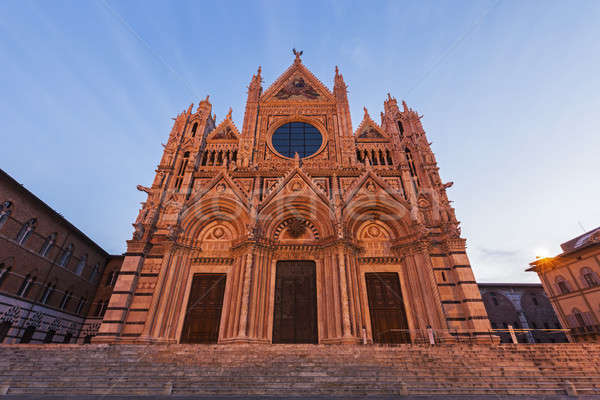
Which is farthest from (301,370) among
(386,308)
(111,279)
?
(111,279)

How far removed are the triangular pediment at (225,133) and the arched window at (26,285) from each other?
14702 mm

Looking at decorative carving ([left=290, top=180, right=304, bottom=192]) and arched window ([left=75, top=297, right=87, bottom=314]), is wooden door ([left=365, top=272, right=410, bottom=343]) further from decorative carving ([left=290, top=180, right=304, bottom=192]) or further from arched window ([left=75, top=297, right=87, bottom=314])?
arched window ([left=75, top=297, right=87, bottom=314])

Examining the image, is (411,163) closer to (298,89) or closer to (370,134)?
(370,134)

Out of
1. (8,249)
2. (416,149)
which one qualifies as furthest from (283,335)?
(8,249)

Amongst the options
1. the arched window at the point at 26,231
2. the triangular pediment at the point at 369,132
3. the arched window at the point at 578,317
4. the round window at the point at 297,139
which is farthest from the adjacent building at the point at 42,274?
the arched window at the point at 578,317

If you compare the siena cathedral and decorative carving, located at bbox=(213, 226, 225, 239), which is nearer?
the siena cathedral

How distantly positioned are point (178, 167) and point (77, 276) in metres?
13.6

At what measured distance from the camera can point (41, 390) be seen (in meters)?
7.66

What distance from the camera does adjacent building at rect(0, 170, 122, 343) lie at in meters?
16.3

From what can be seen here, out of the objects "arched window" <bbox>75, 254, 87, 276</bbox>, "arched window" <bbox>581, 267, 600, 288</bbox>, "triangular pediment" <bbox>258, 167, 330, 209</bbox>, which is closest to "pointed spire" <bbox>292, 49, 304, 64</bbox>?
"triangular pediment" <bbox>258, 167, 330, 209</bbox>

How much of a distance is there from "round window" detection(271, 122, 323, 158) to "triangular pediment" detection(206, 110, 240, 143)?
2894mm

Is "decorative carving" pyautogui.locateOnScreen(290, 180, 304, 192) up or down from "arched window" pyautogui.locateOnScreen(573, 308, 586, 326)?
up

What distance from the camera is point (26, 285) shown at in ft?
58.5

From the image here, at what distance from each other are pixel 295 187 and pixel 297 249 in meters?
3.90
